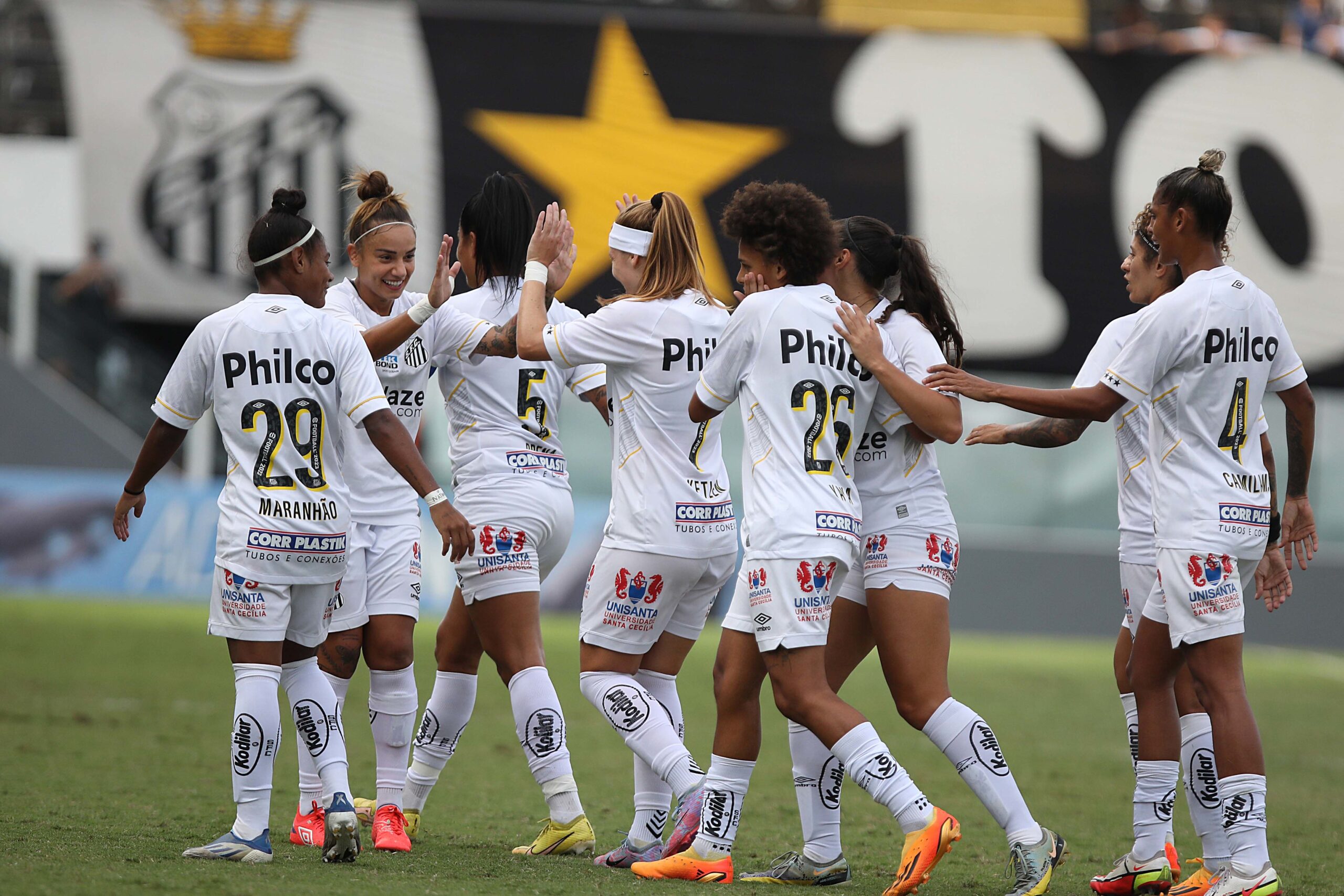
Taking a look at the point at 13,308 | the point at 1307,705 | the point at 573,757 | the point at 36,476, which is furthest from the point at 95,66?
the point at 1307,705

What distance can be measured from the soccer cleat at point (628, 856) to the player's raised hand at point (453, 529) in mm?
1303

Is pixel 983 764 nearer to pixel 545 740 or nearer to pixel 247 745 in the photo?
pixel 545 740

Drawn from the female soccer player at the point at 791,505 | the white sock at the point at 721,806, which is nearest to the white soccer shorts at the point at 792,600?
the female soccer player at the point at 791,505

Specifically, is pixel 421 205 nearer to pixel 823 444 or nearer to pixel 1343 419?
pixel 1343 419

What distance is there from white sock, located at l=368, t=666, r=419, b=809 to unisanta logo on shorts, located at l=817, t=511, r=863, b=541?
204 cm

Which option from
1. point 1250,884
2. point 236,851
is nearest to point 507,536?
point 236,851

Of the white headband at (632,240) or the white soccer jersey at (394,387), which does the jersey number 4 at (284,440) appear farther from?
the white headband at (632,240)

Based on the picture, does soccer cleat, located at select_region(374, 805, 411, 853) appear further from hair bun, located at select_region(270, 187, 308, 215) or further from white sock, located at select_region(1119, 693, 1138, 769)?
white sock, located at select_region(1119, 693, 1138, 769)

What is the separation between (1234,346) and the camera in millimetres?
4938

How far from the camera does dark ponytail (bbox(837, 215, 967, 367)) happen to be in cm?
525

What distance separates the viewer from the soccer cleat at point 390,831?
5.45 m

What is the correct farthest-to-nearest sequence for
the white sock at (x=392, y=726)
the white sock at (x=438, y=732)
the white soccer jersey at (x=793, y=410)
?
the white sock at (x=438, y=732) < the white sock at (x=392, y=726) < the white soccer jersey at (x=793, y=410)

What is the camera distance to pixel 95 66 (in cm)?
1956

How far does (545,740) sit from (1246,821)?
8.19 ft
